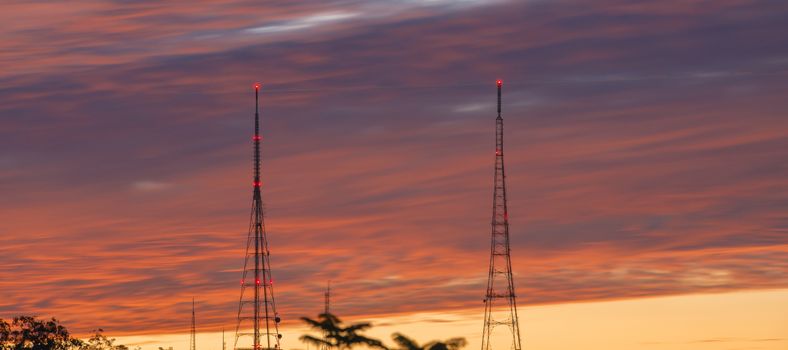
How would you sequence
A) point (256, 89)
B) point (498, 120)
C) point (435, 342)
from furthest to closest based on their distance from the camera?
point (498, 120), point (256, 89), point (435, 342)

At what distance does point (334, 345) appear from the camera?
482 feet

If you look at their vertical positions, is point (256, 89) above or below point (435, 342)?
above

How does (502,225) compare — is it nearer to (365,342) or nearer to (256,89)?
(256,89)

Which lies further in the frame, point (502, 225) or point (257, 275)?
point (502, 225)

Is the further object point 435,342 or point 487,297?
point 487,297

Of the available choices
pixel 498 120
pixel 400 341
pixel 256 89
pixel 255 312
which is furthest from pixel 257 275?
pixel 400 341

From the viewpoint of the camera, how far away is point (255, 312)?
18600cm

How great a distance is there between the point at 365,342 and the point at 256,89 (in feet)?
146

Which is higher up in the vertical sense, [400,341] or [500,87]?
[500,87]

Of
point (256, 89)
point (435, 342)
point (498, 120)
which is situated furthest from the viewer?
point (498, 120)

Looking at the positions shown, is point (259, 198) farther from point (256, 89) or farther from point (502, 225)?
point (502, 225)

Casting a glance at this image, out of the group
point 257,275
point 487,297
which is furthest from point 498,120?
point 257,275

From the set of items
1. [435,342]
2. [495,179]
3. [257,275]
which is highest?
[495,179]

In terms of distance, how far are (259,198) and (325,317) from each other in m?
40.6
